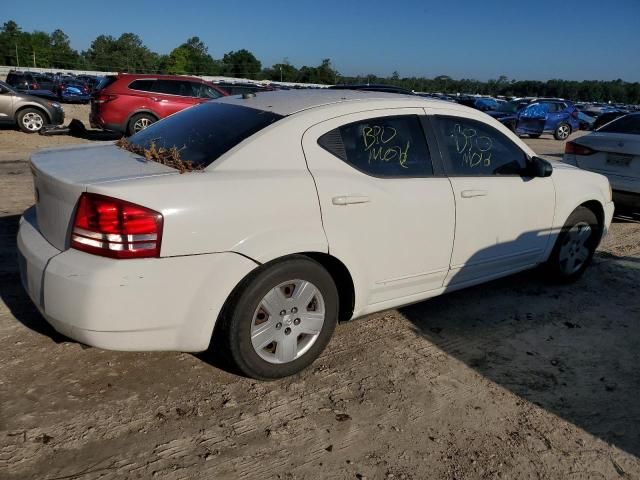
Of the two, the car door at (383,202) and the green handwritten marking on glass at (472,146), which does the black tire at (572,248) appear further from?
the car door at (383,202)

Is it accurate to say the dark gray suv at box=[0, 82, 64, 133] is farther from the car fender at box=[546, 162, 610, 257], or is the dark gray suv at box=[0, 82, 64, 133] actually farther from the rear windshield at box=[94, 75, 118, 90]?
the car fender at box=[546, 162, 610, 257]

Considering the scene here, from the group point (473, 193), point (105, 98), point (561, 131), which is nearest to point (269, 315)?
point (473, 193)

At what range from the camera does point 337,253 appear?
300cm

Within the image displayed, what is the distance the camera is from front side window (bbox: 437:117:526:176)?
3660 millimetres

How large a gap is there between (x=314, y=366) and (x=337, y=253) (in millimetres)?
764

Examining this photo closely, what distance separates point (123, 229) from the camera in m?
2.43

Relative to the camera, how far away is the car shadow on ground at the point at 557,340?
3.00m

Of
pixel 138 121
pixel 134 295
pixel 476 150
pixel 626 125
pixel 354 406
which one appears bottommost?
pixel 354 406

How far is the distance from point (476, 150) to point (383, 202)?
109cm

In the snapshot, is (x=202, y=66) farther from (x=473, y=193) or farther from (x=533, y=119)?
(x=473, y=193)

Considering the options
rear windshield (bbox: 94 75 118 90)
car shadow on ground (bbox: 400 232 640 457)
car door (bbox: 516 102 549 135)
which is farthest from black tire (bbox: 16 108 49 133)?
car door (bbox: 516 102 549 135)

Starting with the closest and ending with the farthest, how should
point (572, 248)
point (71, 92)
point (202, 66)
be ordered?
point (572, 248)
point (71, 92)
point (202, 66)

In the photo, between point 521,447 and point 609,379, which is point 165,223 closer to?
point 521,447

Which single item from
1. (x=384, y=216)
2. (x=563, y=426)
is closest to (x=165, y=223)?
(x=384, y=216)
